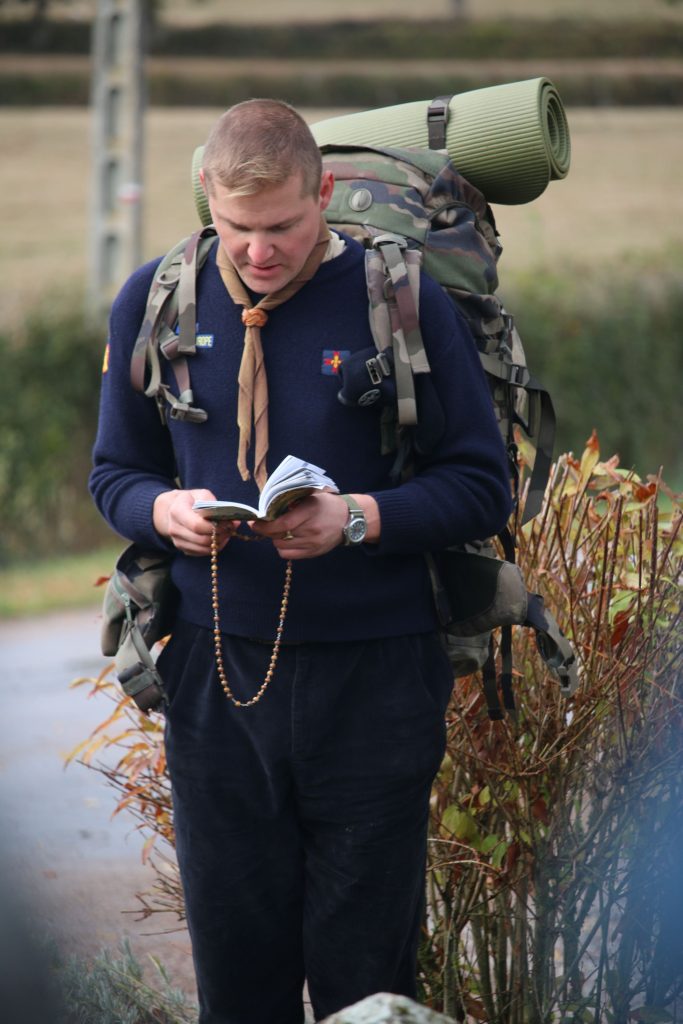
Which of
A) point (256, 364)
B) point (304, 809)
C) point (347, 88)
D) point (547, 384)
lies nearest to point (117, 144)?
point (547, 384)

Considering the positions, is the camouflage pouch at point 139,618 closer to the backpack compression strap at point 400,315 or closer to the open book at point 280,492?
the open book at point 280,492

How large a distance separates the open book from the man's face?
1.02 ft

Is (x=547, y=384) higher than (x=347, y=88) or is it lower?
lower

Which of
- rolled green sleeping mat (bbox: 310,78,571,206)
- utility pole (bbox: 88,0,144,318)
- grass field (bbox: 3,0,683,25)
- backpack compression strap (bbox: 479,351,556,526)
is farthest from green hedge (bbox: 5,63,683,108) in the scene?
backpack compression strap (bbox: 479,351,556,526)

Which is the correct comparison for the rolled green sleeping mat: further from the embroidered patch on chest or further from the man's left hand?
the man's left hand

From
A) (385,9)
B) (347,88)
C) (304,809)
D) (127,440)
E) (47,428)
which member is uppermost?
(385,9)

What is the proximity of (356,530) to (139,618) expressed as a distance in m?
0.48

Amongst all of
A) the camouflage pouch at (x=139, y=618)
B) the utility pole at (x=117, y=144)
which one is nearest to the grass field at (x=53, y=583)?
the utility pole at (x=117, y=144)

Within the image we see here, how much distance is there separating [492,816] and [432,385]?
3.12 feet

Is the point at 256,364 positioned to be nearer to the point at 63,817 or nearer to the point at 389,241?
the point at 389,241

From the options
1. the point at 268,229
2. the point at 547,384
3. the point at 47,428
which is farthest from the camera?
the point at 547,384

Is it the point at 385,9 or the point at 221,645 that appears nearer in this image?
the point at 221,645

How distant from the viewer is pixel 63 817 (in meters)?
4.87

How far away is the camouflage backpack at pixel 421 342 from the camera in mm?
2230
